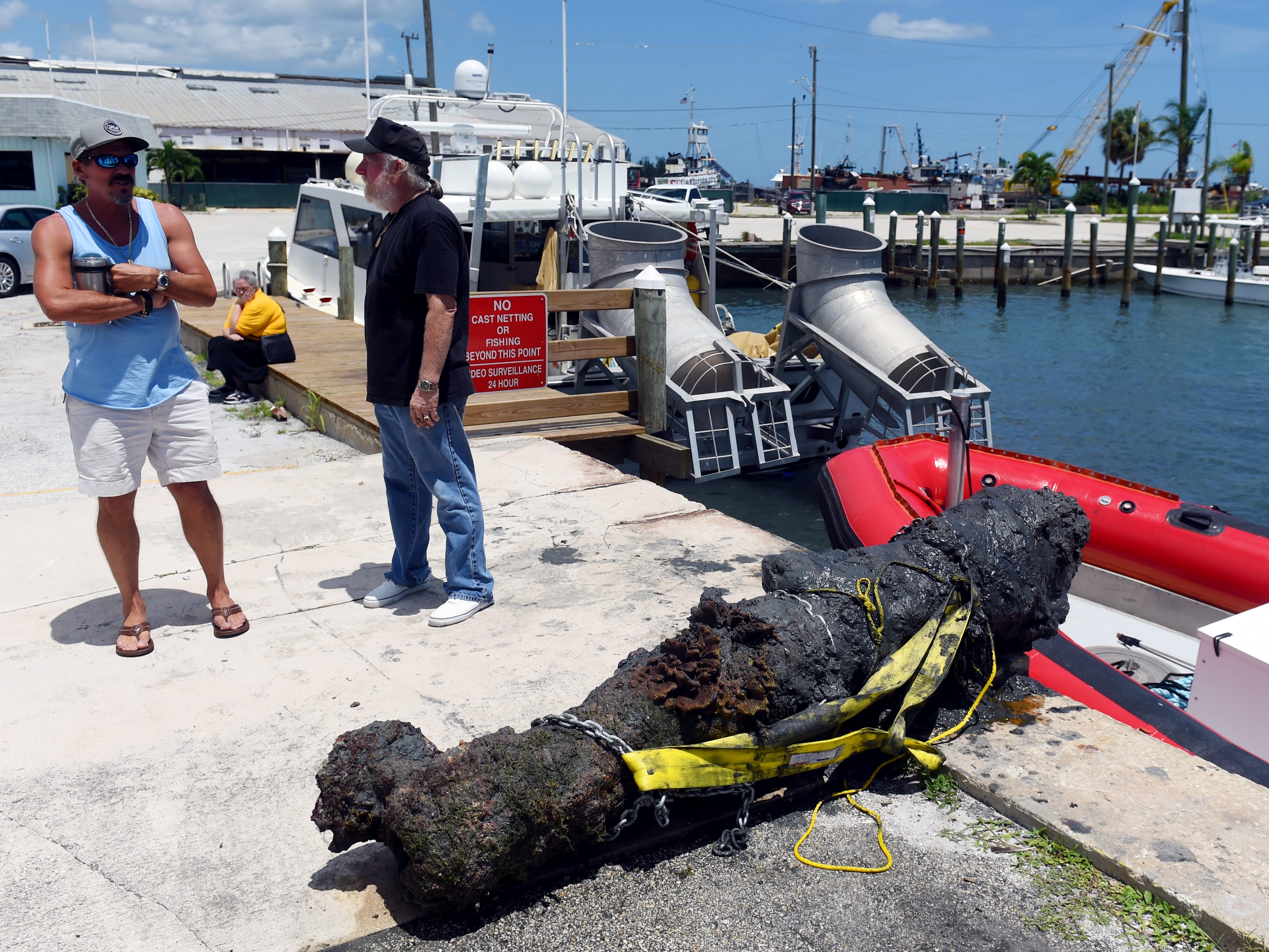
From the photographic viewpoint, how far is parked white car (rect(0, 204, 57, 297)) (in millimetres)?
17328

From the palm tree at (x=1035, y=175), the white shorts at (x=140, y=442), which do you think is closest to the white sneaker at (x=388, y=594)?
the white shorts at (x=140, y=442)

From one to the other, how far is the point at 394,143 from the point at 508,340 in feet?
11.2

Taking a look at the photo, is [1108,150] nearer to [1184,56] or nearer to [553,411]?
[1184,56]

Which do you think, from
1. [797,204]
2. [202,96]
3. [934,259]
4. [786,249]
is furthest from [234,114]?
[934,259]

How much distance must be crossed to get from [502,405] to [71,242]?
384 centimetres

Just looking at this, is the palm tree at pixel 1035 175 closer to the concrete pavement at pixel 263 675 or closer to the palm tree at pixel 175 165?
the palm tree at pixel 175 165

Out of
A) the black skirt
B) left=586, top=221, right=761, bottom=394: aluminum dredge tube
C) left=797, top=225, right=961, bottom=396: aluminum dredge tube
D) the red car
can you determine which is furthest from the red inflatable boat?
the red car

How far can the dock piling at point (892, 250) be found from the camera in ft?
109

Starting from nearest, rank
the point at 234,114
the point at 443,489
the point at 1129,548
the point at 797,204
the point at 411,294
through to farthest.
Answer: the point at 411,294
the point at 443,489
the point at 1129,548
the point at 234,114
the point at 797,204

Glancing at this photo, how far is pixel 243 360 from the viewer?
967cm

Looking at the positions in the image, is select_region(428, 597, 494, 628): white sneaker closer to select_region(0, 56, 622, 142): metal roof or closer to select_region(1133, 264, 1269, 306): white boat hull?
select_region(1133, 264, 1269, 306): white boat hull

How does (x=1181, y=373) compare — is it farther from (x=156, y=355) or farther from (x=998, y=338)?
(x=156, y=355)

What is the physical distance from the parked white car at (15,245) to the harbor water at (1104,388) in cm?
1363

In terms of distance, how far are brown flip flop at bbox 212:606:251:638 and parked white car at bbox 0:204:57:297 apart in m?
16.8
